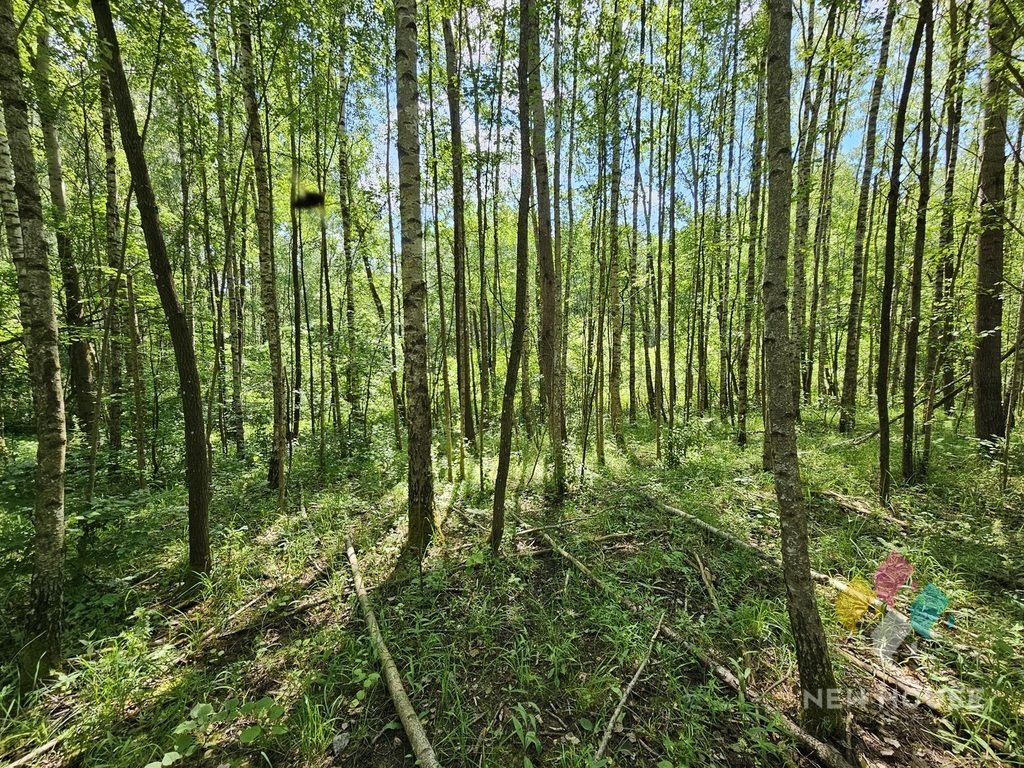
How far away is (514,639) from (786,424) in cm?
247

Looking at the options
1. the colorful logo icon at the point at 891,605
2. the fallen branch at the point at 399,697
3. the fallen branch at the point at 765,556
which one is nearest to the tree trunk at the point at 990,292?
the colorful logo icon at the point at 891,605

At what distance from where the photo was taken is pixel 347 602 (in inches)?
143

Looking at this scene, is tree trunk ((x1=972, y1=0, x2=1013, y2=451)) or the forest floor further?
tree trunk ((x1=972, y1=0, x2=1013, y2=451))

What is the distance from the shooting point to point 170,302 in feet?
11.1

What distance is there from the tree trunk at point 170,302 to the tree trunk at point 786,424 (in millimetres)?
4349

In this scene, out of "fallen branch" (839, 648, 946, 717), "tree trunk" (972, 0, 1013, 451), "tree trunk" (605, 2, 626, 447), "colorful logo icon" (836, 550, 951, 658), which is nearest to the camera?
"fallen branch" (839, 648, 946, 717)

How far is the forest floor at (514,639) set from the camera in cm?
228

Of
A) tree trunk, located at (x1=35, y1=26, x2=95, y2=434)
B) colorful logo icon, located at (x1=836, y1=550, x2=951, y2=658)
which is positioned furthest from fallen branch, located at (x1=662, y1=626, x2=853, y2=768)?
tree trunk, located at (x1=35, y1=26, x2=95, y2=434)

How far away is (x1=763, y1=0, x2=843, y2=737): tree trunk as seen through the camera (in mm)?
2207

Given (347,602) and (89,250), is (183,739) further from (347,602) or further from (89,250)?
(89,250)

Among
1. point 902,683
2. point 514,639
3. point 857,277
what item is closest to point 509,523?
point 514,639

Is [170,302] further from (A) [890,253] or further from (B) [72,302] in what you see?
(A) [890,253]

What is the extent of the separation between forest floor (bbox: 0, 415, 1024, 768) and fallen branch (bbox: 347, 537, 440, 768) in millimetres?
106

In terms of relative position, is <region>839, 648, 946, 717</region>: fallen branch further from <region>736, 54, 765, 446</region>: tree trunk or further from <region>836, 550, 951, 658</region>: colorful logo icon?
<region>736, 54, 765, 446</region>: tree trunk
